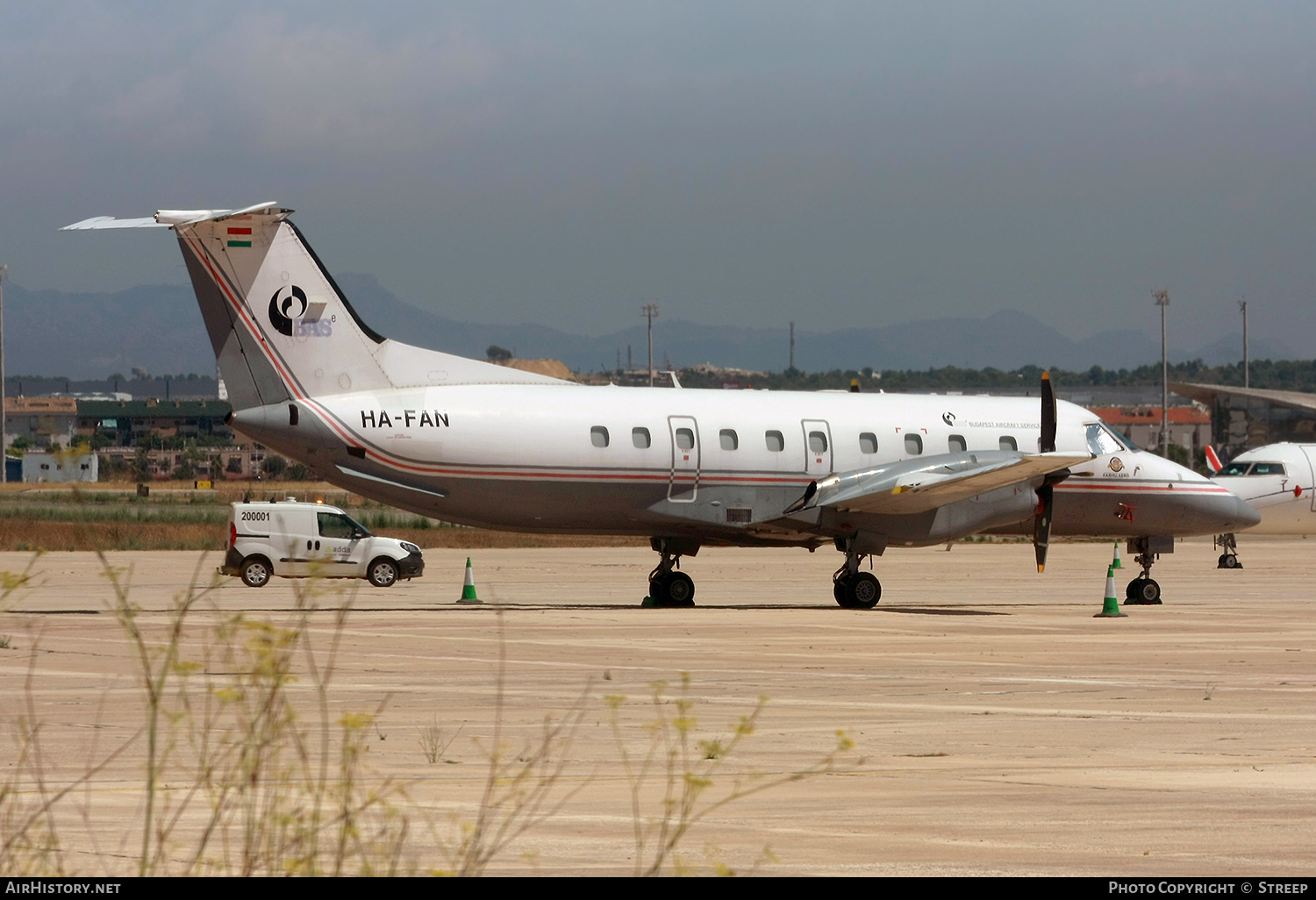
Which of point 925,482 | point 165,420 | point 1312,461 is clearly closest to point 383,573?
point 925,482

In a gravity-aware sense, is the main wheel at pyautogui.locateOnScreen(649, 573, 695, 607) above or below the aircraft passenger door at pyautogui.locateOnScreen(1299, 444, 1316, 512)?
below

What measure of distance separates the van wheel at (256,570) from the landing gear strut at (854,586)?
14060mm

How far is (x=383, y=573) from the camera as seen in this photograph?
1441 inches

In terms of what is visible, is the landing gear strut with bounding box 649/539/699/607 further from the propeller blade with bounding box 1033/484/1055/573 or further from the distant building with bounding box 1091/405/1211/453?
the distant building with bounding box 1091/405/1211/453

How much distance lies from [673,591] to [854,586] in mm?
3312

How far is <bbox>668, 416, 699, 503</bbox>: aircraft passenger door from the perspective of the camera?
2717 centimetres

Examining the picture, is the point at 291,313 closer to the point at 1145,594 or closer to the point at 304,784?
the point at 304,784

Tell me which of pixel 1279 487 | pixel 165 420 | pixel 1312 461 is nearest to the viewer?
pixel 1279 487

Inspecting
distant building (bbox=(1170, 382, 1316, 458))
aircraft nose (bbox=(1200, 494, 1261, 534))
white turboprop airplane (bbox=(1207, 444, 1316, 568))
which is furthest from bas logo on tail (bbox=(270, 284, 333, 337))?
distant building (bbox=(1170, 382, 1316, 458))

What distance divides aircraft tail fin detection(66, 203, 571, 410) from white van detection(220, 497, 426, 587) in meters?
10.4

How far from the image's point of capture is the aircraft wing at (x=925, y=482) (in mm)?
27234

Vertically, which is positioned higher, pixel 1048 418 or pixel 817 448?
pixel 1048 418

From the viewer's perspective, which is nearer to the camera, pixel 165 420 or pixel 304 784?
pixel 304 784
